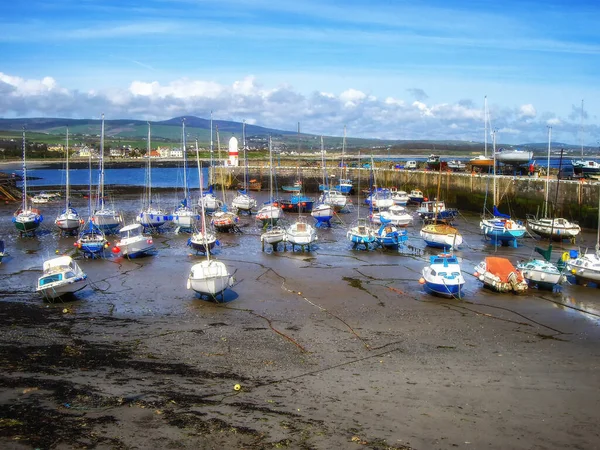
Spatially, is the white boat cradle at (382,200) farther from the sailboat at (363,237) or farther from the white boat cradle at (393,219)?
the sailboat at (363,237)

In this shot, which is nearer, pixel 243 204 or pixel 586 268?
pixel 586 268

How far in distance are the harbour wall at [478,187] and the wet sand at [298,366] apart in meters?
15.0

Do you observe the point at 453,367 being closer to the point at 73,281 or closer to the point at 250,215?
the point at 73,281

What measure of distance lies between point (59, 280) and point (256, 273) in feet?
30.1

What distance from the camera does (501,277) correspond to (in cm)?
2442

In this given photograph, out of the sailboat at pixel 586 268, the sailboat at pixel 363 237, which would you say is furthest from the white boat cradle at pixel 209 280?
the sailboat at pixel 586 268

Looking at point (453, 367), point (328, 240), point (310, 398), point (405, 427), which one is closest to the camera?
point (405, 427)

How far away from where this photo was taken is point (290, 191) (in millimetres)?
77812

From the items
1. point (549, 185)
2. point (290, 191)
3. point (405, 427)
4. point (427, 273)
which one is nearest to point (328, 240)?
point (427, 273)

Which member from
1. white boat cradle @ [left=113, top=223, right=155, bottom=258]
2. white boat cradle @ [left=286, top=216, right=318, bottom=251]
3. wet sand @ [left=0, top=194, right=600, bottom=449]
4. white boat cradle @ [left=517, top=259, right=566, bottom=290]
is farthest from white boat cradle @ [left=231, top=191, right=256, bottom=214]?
white boat cradle @ [left=517, top=259, right=566, bottom=290]

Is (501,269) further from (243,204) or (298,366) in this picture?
(243,204)

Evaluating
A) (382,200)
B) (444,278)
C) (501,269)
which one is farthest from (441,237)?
(382,200)

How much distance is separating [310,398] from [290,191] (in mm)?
64771

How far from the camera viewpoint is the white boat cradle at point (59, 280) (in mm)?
22536
